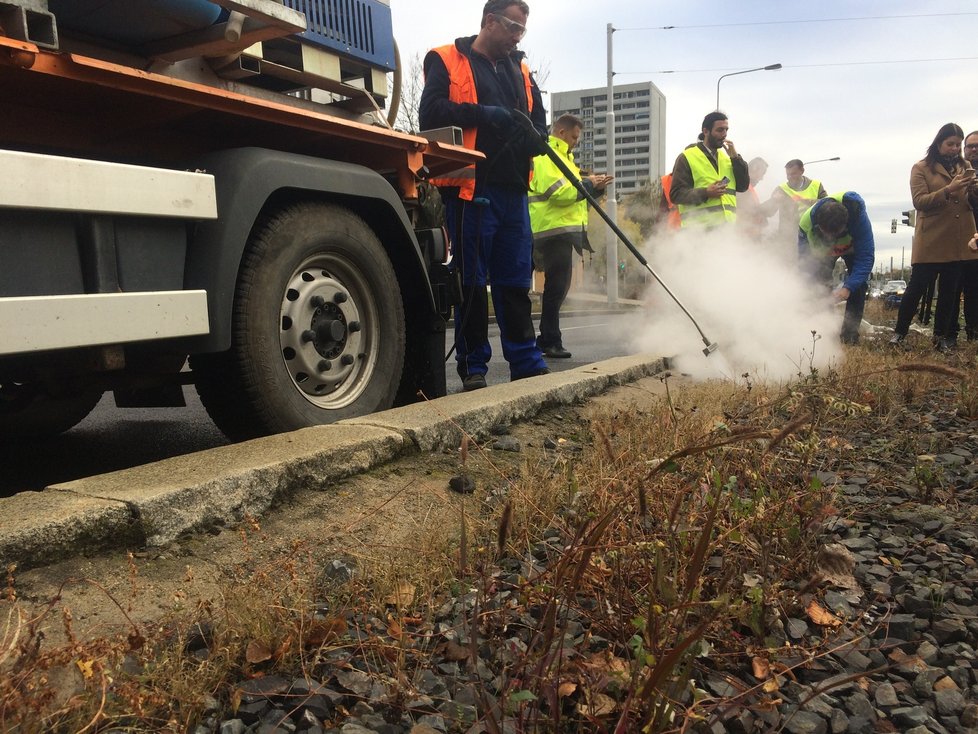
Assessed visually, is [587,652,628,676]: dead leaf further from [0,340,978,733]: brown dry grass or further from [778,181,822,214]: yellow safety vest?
[778,181,822,214]: yellow safety vest

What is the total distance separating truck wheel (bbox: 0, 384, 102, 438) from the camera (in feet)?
11.4

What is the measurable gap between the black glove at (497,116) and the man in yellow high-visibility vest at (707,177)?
3538 millimetres

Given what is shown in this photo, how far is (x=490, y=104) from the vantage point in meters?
4.86

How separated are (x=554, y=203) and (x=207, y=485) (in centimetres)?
632

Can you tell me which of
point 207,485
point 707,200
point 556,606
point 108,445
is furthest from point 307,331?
point 707,200

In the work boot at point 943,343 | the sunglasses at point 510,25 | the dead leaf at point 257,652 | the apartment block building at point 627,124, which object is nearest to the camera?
the dead leaf at point 257,652

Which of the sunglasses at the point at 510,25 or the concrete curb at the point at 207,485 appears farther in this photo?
the sunglasses at the point at 510,25

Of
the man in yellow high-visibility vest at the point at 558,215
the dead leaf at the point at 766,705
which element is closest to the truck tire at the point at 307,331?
the dead leaf at the point at 766,705

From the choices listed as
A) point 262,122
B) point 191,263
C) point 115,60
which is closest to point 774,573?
point 191,263

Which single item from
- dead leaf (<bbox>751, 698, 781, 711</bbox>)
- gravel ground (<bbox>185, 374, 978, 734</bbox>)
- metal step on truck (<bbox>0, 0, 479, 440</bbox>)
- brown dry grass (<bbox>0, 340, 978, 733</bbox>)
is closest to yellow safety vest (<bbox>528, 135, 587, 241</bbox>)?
metal step on truck (<bbox>0, 0, 479, 440</bbox>)

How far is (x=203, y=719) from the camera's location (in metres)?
1.45

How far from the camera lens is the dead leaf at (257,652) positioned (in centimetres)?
159

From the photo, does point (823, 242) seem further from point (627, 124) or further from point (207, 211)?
point (627, 124)

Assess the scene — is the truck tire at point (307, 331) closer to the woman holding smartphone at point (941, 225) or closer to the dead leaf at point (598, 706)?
the dead leaf at point (598, 706)
